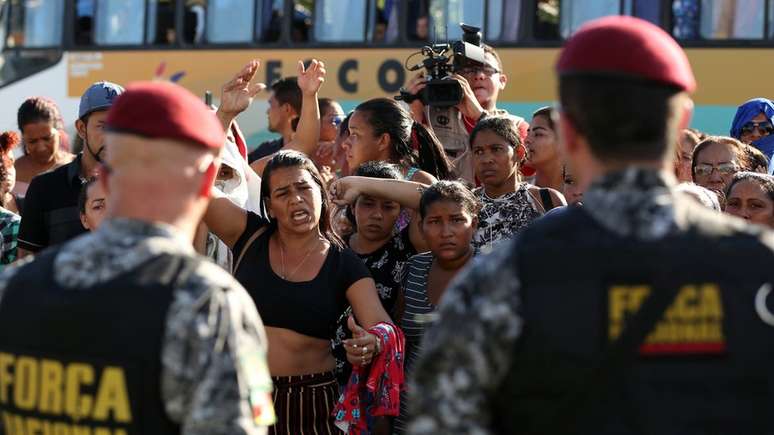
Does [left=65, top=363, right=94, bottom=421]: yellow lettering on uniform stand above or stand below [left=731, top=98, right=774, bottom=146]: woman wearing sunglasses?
below

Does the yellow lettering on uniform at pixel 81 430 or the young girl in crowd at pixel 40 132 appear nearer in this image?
the yellow lettering on uniform at pixel 81 430

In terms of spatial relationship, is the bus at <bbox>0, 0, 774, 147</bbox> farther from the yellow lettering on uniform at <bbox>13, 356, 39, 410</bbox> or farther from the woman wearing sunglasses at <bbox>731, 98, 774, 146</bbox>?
the yellow lettering on uniform at <bbox>13, 356, 39, 410</bbox>

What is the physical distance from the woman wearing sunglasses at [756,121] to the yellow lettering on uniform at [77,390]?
6580 mm

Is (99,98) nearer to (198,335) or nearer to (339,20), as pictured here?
(198,335)

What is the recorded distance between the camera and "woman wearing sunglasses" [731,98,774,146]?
8.41 m

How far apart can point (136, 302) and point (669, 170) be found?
108cm

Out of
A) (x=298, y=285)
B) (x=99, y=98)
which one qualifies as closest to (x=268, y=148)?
(x=99, y=98)

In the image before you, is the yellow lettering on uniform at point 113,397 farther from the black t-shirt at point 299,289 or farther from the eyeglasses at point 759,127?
the eyeglasses at point 759,127

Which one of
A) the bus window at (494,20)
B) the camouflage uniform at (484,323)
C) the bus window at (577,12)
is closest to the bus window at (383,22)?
the bus window at (494,20)

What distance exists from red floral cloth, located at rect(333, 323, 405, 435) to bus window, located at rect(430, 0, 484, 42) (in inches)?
365

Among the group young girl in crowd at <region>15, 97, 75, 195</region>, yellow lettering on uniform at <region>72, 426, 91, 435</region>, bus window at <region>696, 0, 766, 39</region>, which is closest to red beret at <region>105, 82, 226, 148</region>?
yellow lettering on uniform at <region>72, 426, 91, 435</region>

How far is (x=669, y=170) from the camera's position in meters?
2.43

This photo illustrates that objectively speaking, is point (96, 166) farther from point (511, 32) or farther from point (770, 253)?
point (511, 32)

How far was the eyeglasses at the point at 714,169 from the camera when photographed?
6.78m
